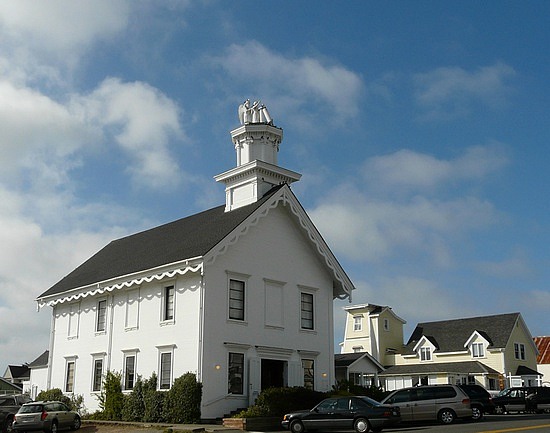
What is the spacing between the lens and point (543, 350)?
82.1 metres

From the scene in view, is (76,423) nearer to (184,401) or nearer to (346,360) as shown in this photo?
(184,401)

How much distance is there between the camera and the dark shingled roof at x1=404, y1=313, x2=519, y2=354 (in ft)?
214

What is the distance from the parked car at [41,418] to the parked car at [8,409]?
5.77ft

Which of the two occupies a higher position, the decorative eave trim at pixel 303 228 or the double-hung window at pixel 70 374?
the decorative eave trim at pixel 303 228

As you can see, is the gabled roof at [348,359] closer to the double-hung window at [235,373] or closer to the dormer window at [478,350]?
the double-hung window at [235,373]

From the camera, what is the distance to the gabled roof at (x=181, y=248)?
32812mm

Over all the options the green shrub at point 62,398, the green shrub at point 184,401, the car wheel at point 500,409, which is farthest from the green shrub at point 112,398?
the car wheel at point 500,409

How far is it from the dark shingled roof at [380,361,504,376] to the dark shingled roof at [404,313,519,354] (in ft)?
6.98

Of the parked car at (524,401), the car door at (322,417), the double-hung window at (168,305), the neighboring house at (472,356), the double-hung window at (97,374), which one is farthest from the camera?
the neighboring house at (472,356)

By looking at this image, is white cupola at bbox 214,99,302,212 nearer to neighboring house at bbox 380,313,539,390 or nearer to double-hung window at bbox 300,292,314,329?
double-hung window at bbox 300,292,314,329

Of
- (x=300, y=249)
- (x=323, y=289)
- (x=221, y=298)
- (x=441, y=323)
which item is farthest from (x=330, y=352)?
(x=441, y=323)

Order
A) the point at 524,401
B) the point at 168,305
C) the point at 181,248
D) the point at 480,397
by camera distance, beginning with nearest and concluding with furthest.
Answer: the point at 168,305 → the point at 181,248 → the point at 480,397 → the point at 524,401

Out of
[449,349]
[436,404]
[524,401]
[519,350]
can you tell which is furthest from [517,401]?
[519,350]

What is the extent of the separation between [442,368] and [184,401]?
1531 inches
